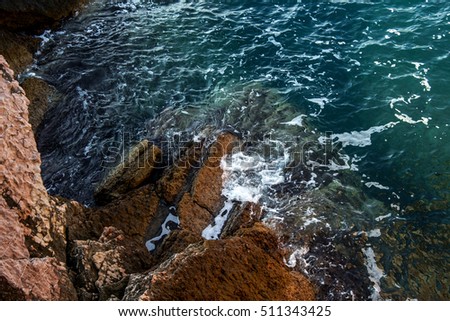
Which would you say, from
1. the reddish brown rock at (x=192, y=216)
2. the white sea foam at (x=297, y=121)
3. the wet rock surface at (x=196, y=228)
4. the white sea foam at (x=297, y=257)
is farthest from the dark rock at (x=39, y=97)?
the white sea foam at (x=297, y=257)

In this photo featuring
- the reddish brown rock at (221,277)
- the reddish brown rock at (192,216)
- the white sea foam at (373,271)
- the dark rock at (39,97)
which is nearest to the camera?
the reddish brown rock at (221,277)

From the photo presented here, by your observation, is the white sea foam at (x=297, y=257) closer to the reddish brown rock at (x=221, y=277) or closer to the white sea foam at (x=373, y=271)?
the reddish brown rock at (x=221, y=277)

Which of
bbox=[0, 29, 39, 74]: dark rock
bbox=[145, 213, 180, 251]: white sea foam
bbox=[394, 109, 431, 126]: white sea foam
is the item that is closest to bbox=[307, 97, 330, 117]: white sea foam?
bbox=[394, 109, 431, 126]: white sea foam

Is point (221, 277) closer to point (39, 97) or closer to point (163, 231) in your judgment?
point (163, 231)

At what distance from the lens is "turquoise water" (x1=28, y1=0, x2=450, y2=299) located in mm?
12602

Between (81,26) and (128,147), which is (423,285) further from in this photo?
(81,26)

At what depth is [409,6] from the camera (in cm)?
1962

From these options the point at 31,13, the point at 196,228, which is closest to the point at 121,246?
the point at 196,228

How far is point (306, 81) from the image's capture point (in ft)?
56.6

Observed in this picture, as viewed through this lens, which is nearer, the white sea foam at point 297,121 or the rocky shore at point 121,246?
the rocky shore at point 121,246

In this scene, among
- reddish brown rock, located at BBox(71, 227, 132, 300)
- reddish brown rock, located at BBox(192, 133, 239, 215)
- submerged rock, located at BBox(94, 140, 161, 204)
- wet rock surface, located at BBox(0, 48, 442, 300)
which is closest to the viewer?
wet rock surface, located at BBox(0, 48, 442, 300)

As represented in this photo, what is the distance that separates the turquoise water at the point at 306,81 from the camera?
496 inches

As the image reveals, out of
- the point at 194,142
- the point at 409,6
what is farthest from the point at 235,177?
the point at 409,6

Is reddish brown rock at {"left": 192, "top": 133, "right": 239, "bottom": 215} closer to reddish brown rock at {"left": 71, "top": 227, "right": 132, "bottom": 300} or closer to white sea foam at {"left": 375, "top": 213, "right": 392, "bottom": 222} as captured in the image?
reddish brown rock at {"left": 71, "top": 227, "right": 132, "bottom": 300}
